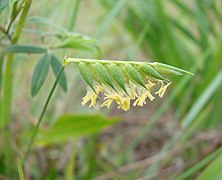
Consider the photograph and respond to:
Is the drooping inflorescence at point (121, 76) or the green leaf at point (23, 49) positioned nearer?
the drooping inflorescence at point (121, 76)

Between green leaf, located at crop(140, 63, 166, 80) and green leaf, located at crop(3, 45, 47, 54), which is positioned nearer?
green leaf, located at crop(140, 63, 166, 80)

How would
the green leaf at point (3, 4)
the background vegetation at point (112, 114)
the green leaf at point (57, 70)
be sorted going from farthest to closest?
the background vegetation at point (112, 114)
the green leaf at point (57, 70)
the green leaf at point (3, 4)

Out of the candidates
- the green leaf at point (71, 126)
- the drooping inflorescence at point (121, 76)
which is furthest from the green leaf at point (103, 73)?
the green leaf at point (71, 126)

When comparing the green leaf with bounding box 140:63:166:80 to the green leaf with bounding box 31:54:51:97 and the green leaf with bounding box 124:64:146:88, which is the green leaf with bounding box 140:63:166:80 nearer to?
the green leaf with bounding box 124:64:146:88

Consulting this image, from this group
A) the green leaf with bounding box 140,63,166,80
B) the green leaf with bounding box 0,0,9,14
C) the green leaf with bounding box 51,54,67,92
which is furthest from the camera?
the green leaf with bounding box 51,54,67,92

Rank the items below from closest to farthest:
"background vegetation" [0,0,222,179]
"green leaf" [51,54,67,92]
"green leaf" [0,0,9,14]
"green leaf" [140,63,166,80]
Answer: "green leaf" [140,63,166,80], "green leaf" [0,0,9,14], "green leaf" [51,54,67,92], "background vegetation" [0,0,222,179]

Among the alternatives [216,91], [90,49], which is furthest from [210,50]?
[90,49]


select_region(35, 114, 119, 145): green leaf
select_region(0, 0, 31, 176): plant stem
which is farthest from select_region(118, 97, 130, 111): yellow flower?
select_region(35, 114, 119, 145): green leaf

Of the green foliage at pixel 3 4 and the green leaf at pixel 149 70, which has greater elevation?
the green leaf at pixel 149 70

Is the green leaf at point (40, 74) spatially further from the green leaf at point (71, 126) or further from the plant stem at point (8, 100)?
the green leaf at point (71, 126)
